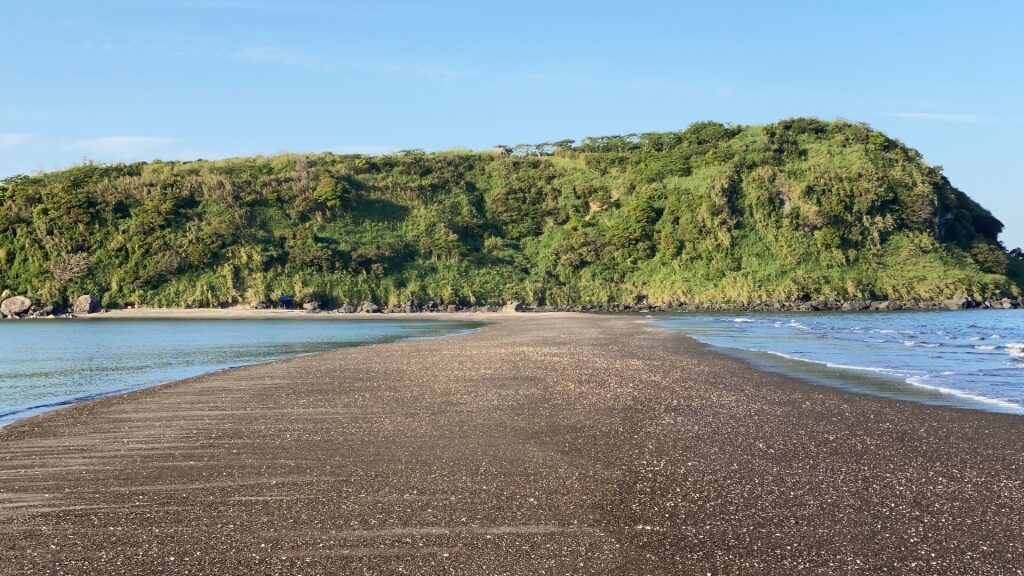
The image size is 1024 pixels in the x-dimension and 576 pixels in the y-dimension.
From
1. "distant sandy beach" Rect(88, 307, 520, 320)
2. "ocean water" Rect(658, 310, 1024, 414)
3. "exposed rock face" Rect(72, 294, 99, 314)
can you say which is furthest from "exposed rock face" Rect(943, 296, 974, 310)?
"exposed rock face" Rect(72, 294, 99, 314)

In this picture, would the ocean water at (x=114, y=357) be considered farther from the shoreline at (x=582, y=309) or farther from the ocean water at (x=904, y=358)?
the shoreline at (x=582, y=309)

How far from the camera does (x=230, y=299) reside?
59.7 meters

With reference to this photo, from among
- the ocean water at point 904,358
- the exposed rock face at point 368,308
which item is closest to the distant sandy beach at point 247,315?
the exposed rock face at point 368,308

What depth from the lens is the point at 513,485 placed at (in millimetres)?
7363

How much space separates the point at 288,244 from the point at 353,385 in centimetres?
5352

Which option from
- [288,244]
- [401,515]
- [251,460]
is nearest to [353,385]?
[251,460]

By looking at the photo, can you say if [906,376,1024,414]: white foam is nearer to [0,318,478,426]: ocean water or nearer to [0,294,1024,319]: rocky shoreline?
[0,318,478,426]: ocean water

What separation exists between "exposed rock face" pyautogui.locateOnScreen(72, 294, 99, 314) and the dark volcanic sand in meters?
48.9

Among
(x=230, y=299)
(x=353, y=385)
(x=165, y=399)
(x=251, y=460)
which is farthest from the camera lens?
(x=230, y=299)

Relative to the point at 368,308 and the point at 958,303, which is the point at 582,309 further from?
the point at 958,303

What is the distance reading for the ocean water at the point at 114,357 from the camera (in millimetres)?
14828

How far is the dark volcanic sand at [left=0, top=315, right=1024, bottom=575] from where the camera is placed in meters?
5.49

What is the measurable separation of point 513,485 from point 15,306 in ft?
200

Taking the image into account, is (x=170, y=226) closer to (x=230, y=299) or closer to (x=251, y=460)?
(x=230, y=299)
